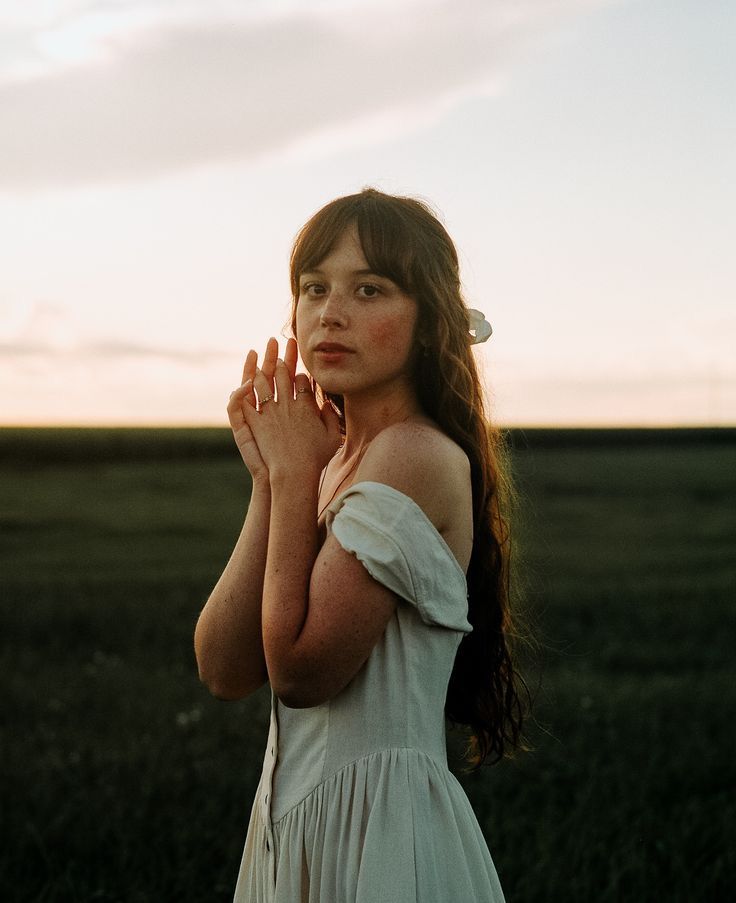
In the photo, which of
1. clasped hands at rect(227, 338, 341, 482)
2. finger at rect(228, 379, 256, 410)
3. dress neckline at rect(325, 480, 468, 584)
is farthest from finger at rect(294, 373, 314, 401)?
dress neckline at rect(325, 480, 468, 584)

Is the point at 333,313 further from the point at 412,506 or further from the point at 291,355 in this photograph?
the point at 412,506

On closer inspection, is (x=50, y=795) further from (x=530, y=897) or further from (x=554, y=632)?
(x=554, y=632)

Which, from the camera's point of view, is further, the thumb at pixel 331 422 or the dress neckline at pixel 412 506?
the thumb at pixel 331 422

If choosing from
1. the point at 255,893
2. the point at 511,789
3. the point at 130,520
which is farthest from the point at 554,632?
the point at 130,520

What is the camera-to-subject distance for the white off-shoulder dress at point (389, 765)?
222 centimetres

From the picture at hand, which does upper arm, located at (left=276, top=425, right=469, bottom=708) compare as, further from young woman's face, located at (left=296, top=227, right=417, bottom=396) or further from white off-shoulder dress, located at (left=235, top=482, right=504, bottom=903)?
young woman's face, located at (left=296, top=227, right=417, bottom=396)

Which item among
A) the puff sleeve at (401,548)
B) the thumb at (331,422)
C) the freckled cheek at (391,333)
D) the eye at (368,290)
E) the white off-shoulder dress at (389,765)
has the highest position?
the eye at (368,290)

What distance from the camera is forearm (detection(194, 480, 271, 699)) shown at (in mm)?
2461

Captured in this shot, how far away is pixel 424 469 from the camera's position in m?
2.32

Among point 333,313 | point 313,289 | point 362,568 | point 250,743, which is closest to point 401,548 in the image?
point 362,568

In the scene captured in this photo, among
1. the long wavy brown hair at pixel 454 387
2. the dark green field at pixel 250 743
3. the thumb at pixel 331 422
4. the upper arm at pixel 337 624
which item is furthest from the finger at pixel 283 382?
the dark green field at pixel 250 743

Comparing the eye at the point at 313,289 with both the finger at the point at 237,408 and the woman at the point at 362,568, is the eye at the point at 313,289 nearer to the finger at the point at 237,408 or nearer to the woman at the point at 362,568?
the woman at the point at 362,568

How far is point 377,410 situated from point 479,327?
14.6 inches

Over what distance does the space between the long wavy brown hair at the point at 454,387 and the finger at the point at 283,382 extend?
206 millimetres
